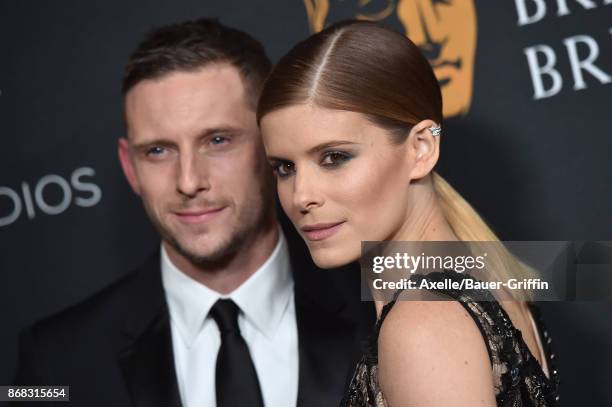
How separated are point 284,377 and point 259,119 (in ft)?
2.91

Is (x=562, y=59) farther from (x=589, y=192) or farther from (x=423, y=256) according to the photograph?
(x=423, y=256)

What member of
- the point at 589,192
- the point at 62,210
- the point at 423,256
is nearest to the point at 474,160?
the point at 589,192

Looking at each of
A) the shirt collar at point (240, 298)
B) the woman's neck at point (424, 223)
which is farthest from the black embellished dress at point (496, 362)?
the shirt collar at point (240, 298)

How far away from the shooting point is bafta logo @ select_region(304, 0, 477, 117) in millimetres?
2760

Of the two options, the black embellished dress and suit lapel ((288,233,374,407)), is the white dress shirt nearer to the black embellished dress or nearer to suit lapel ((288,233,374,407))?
suit lapel ((288,233,374,407))

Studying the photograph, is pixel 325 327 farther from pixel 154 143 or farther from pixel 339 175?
pixel 339 175

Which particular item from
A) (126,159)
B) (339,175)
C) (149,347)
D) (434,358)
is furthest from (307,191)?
(126,159)

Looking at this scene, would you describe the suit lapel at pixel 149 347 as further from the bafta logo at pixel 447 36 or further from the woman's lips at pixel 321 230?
the bafta logo at pixel 447 36

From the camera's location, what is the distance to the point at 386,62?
164cm

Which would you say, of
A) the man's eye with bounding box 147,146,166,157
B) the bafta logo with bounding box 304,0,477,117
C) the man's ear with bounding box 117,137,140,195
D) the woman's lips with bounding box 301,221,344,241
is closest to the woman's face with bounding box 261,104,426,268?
the woman's lips with bounding box 301,221,344,241

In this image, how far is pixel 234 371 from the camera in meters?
2.33

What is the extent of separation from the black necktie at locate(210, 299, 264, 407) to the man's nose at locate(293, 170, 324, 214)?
0.77m

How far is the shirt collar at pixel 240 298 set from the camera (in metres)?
2.42

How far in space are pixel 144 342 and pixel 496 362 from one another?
1192 mm
